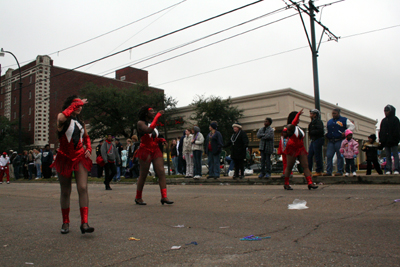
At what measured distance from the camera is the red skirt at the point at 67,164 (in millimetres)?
4609

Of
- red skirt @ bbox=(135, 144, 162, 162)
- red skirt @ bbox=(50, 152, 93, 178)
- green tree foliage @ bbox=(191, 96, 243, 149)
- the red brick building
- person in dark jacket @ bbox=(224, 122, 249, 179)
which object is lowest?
red skirt @ bbox=(50, 152, 93, 178)

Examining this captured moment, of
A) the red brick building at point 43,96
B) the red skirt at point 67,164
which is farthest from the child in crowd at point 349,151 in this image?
the red brick building at point 43,96

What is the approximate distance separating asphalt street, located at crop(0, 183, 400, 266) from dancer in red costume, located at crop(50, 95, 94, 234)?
0.43 m

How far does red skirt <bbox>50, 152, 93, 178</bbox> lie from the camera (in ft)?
15.1

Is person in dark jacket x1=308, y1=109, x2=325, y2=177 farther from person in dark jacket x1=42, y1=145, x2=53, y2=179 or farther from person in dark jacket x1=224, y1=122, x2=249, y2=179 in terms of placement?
person in dark jacket x1=42, y1=145, x2=53, y2=179

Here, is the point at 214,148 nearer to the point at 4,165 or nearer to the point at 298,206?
the point at 298,206

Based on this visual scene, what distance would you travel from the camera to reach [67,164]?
4656 millimetres

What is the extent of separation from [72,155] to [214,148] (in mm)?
8046

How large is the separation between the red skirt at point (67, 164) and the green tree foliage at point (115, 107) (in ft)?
93.3

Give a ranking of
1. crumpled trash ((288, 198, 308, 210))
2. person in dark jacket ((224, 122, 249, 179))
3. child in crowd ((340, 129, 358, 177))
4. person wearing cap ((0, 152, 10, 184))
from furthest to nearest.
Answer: person wearing cap ((0, 152, 10, 184)) < person in dark jacket ((224, 122, 249, 179)) < child in crowd ((340, 129, 358, 177)) < crumpled trash ((288, 198, 308, 210))

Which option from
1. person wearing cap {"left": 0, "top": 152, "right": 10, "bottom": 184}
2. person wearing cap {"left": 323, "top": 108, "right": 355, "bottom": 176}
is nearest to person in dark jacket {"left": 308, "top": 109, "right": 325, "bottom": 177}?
person wearing cap {"left": 323, "top": 108, "right": 355, "bottom": 176}

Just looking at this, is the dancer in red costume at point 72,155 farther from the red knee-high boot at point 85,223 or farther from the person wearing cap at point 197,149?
the person wearing cap at point 197,149

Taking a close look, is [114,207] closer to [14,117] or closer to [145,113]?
[145,113]

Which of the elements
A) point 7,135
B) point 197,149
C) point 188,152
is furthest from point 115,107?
point 7,135
